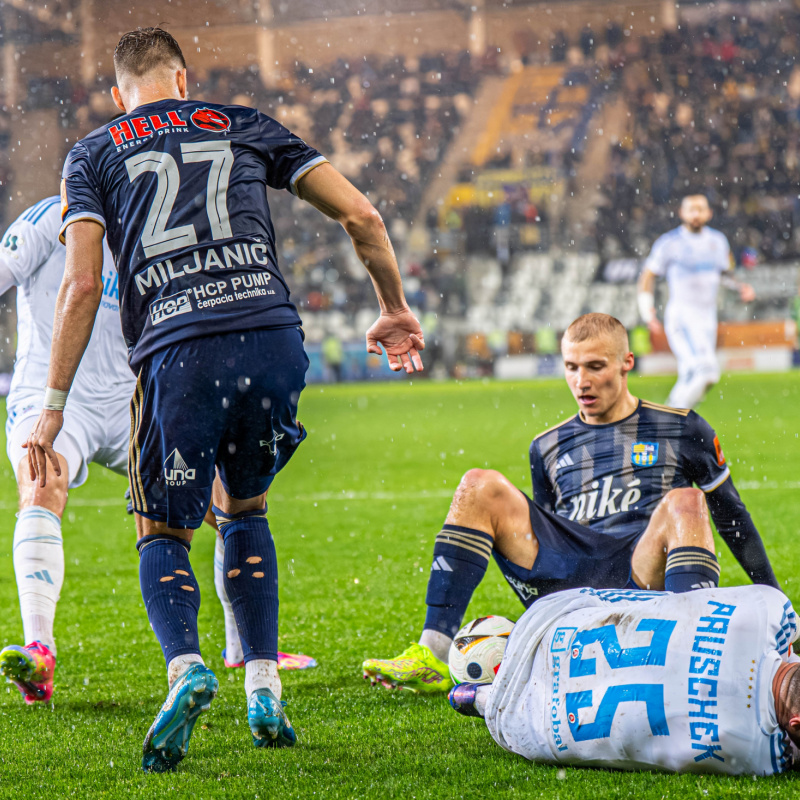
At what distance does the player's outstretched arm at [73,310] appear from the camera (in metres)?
2.26

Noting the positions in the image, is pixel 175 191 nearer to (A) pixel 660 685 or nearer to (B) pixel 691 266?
(A) pixel 660 685

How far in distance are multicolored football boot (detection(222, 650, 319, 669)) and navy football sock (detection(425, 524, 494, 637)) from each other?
708mm

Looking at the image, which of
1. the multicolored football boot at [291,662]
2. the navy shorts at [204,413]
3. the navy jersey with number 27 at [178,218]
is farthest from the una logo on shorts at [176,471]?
the multicolored football boot at [291,662]

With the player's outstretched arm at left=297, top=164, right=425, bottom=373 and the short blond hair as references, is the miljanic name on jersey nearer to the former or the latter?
the player's outstretched arm at left=297, top=164, right=425, bottom=373

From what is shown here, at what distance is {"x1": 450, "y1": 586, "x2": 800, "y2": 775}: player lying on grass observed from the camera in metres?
1.88

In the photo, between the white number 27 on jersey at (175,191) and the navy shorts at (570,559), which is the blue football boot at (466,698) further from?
the white number 27 on jersey at (175,191)

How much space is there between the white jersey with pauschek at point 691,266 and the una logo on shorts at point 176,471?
26.9ft

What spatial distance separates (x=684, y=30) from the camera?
25.9 meters

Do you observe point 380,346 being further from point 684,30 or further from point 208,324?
point 684,30

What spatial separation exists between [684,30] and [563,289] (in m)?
8.46

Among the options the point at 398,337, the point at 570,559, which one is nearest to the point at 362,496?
the point at 570,559

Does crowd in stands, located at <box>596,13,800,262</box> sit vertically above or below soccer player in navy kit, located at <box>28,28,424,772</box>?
above

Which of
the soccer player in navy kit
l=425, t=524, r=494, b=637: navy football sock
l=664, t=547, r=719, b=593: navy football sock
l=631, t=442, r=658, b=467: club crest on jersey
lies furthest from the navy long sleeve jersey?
the soccer player in navy kit

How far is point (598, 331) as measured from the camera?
2912mm
